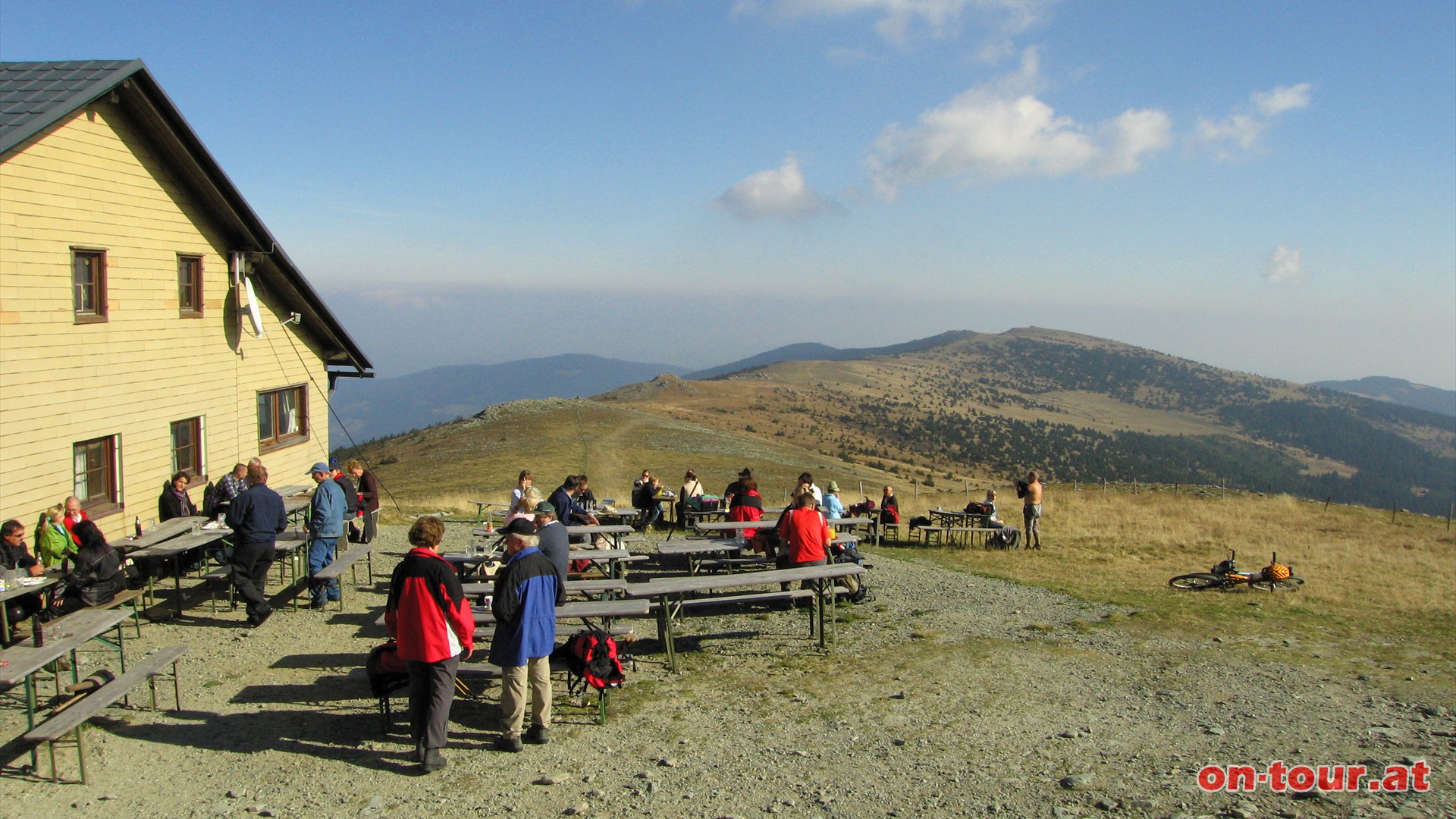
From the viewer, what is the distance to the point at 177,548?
10.1 metres

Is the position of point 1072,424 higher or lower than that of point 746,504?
lower

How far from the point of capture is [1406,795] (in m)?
5.72

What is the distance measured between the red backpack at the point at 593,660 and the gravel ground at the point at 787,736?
381 mm

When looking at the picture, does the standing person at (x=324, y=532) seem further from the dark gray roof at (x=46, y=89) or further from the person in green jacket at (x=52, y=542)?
the dark gray roof at (x=46, y=89)

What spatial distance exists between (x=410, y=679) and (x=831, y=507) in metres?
9.18

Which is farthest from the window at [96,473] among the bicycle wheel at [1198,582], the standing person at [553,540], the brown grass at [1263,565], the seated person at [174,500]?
the bicycle wheel at [1198,582]

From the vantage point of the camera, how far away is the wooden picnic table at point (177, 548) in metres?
10.0

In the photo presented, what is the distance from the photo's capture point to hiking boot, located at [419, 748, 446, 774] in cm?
613

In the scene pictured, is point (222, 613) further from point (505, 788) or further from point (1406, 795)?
point (1406, 795)

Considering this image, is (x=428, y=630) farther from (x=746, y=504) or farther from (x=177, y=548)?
(x=746, y=504)

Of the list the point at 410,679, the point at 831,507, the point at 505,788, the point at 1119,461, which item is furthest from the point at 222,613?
the point at 1119,461

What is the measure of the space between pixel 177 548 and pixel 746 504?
7921 millimetres

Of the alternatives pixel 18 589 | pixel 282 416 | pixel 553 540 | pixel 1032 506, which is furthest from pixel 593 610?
pixel 1032 506

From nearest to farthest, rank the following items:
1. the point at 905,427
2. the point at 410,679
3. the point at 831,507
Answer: the point at 410,679
the point at 831,507
the point at 905,427
